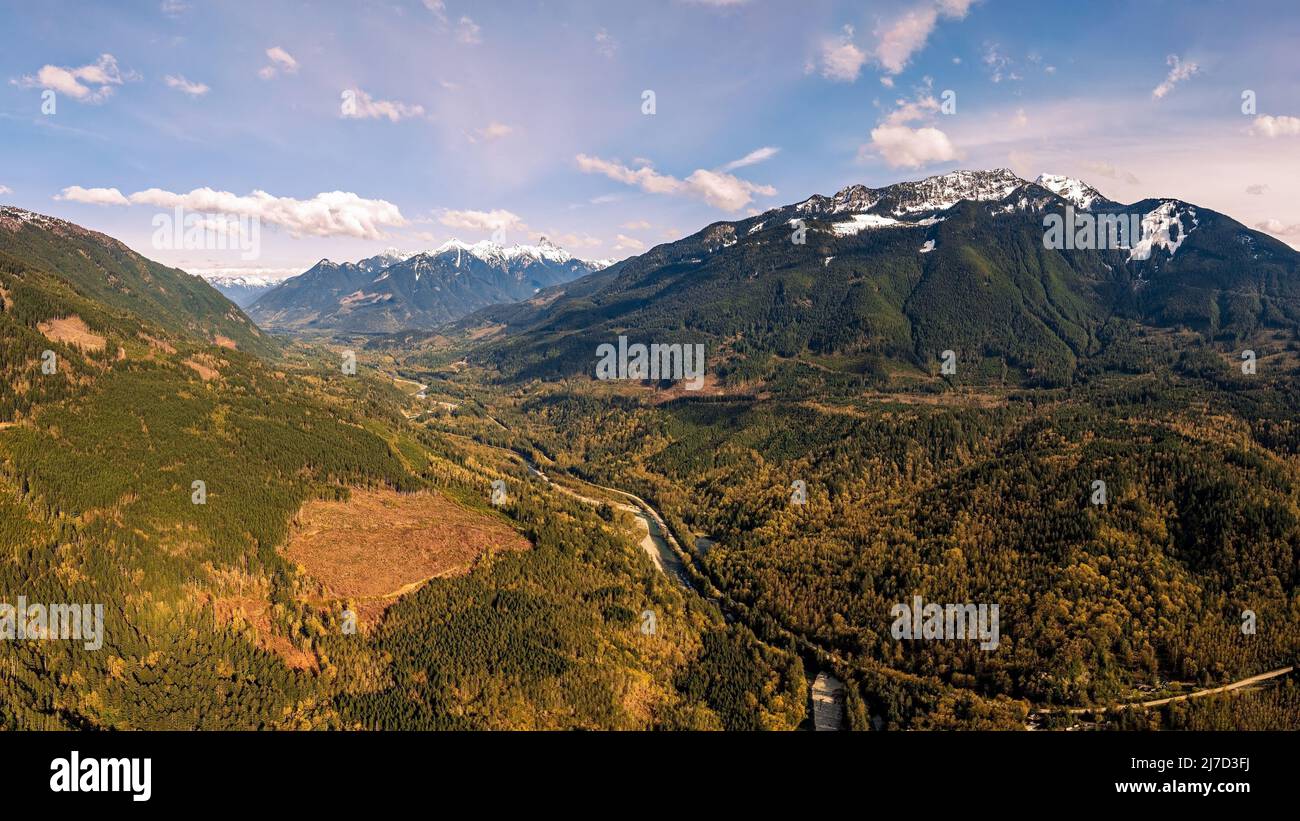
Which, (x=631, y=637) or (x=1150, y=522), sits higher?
(x=1150, y=522)

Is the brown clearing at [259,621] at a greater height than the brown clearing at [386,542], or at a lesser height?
lesser

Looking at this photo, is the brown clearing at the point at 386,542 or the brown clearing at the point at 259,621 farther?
the brown clearing at the point at 386,542

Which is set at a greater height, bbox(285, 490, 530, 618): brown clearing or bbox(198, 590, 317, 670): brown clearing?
bbox(285, 490, 530, 618): brown clearing

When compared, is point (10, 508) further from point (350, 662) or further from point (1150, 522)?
point (1150, 522)

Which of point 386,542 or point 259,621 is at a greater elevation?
point 386,542

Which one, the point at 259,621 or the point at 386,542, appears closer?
the point at 259,621

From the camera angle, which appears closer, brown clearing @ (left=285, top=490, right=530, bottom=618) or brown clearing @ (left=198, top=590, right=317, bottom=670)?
brown clearing @ (left=198, top=590, right=317, bottom=670)
